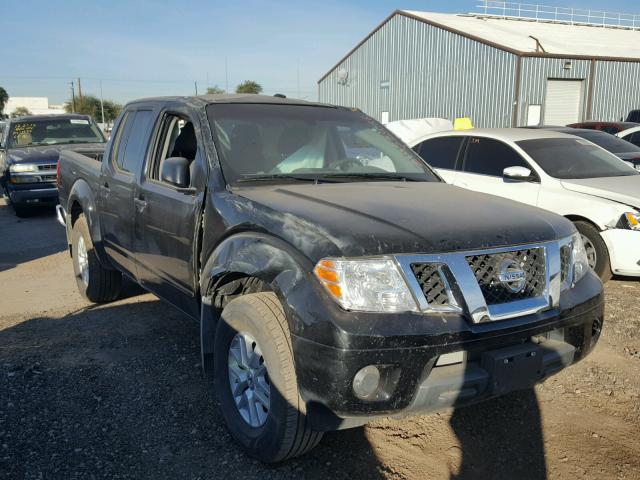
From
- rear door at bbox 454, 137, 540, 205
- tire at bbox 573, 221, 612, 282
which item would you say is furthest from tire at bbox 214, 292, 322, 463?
rear door at bbox 454, 137, 540, 205

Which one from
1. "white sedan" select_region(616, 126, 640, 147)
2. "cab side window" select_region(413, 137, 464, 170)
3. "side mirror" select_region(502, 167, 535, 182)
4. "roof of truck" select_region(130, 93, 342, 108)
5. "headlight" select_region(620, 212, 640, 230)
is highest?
"roof of truck" select_region(130, 93, 342, 108)

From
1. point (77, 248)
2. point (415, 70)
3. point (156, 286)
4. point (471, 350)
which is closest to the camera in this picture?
point (471, 350)

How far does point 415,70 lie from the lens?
99.0 feet

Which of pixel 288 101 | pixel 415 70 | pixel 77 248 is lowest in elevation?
pixel 77 248

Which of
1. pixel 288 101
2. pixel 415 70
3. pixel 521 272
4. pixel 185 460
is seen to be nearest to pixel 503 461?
pixel 521 272

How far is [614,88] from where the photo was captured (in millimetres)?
26797

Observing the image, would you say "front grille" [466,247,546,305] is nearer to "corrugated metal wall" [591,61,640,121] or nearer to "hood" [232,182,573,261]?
"hood" [232,182,573,261]

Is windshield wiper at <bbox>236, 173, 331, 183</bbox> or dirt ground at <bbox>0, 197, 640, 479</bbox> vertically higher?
windshield wiper at <bbox>236, 173, 331, 183</bbox>

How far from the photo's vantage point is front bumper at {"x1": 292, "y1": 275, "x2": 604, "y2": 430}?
2322mm

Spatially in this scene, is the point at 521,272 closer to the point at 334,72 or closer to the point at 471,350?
the point at 471,350

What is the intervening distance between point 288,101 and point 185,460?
8.38ft

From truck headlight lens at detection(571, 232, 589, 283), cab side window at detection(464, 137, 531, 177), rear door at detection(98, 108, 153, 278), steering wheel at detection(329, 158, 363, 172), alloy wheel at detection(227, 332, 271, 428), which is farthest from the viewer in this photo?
cab side window at detection(464, 137, 531, 177)

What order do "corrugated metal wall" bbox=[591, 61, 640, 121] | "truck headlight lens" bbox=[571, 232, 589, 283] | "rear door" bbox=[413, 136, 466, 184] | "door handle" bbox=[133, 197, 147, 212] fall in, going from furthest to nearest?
"corrugated metal wall" bbox=[591, 61, 640, 121], "rear door" bbox=[413, 136, 466, 184], "door handle" bbox=[133, 197, 147, 212], "truck headlight lens" bbox=[571, 232, 589, 283]

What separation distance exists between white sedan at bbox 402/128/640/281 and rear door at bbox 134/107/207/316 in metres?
3.76
